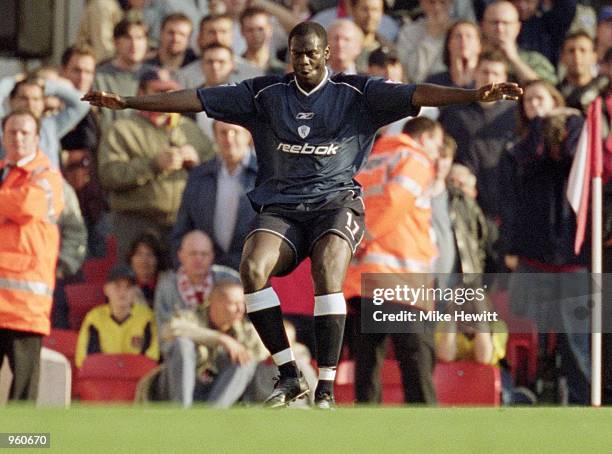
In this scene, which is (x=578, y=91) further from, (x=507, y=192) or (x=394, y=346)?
(x=394, y=346)

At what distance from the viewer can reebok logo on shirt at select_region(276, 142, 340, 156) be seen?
8.32 m

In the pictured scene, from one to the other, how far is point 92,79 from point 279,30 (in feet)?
5.28

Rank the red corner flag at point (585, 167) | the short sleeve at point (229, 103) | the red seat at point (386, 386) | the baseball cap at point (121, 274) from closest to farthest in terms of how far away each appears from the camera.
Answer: the short sleeve at point (229, 103) < the red seat at point (386, 386) < the red corner flag at point (585, 167) < the baseball cap at point (121, 274)

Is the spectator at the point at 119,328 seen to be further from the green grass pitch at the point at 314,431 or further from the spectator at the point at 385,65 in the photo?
the green grass pitch at the point at 314,431

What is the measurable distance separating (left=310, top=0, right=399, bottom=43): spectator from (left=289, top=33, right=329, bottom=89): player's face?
3.87m

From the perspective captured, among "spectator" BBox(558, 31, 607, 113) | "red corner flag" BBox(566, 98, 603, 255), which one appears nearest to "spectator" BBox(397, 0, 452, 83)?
"spectator" BBox(558, 31, 607, 113)

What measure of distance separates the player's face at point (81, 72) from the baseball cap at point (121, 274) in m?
1.50

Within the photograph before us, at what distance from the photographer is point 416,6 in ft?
41.0

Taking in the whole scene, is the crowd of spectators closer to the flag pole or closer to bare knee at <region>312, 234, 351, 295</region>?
the flag pole

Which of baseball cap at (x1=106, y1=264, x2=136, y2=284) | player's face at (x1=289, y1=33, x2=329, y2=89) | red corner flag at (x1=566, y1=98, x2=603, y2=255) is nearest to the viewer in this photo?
player's face at (x1=289, y1=33, x2=329, y2=89)

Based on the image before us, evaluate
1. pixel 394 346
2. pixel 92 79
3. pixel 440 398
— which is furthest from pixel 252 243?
pixel 92 79

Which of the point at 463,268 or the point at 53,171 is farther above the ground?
the point at 53,171

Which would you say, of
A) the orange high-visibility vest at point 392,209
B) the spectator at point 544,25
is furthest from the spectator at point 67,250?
the spectator at point 544,25

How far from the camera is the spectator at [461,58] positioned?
11922 mm
